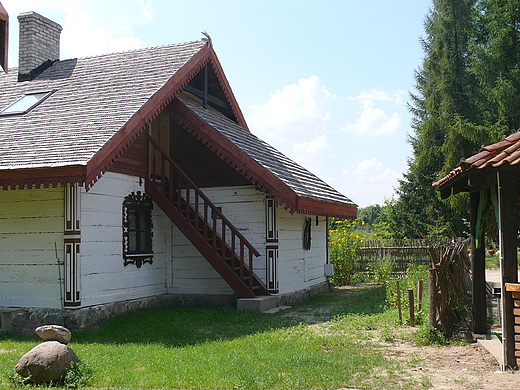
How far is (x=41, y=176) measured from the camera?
400 inches

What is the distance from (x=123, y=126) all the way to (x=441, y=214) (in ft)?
76.3

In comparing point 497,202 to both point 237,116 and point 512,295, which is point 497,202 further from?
point 237,116

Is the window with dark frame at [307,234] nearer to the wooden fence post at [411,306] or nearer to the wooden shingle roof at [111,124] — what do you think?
the wooden shingle roof at [111,124]

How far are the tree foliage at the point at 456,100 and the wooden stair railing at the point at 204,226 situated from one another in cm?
1803

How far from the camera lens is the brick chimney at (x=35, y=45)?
16.0m

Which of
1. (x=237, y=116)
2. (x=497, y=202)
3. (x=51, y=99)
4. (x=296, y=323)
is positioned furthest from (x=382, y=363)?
(x=237, y=116)

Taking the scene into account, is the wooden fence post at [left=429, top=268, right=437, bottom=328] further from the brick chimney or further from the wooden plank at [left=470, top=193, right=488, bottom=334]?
the brick chimney

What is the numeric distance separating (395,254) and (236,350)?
1479 centimetres

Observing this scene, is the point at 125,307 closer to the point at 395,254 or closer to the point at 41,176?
the point at 41,176

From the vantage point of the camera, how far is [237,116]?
18.3 m

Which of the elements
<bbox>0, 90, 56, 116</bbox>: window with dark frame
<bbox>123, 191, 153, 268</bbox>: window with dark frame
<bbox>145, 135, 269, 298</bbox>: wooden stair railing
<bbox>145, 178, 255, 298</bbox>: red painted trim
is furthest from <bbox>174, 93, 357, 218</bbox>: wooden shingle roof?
<bbox>0, 90, 56, 116</bbox>: window with dark frame

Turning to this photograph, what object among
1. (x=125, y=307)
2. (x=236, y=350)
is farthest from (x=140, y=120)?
(x=236, y=350)

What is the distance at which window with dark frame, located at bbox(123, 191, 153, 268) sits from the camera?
1300cm

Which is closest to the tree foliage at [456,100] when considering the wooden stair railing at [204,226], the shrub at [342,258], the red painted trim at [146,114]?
the shrub at [342,258]
